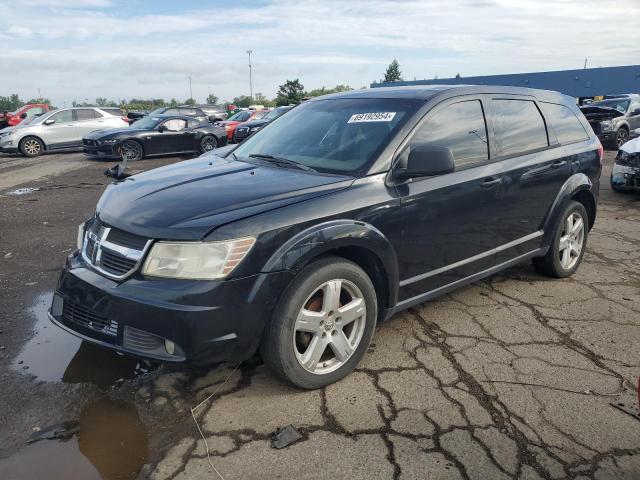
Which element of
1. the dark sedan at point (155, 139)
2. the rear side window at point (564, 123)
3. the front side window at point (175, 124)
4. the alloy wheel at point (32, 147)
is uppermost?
the rear side window at point (564, 123)

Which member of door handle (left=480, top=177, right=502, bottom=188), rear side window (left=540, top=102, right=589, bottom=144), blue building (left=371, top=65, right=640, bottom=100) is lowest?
door handle (left=480, top=177, right=502, bottom=188)

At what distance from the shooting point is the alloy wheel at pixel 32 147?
16.9 m

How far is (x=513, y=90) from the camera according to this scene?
432 centimetres

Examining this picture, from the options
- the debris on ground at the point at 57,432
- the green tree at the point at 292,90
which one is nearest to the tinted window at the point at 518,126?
the debris on ground at the point at 57,432

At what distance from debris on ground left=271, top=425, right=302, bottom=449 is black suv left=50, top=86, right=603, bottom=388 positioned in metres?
0.30

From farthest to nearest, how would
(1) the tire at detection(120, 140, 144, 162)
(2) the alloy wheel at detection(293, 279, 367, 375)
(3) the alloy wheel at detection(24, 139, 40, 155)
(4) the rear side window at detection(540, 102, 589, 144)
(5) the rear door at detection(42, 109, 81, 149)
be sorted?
(5) the rear door at detection(42, 109, 81, 149)
(3) the alloy wheel at detection(24, 139, 40, 155)
(1) the tire at detection(120, 140, 144, 162)
(4) the rear side window at detection(540, 102, 589, 144)
(2) the alloy wheel at detection(293, 279, 367, 375)

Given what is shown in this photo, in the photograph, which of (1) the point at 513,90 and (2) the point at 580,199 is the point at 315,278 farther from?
(2) the point at 580,199

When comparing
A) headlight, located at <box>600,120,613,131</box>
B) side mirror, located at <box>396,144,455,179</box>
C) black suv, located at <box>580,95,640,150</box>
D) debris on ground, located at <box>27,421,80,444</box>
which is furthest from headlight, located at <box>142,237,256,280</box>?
headlight, located at <box>600,120,613,131</box>

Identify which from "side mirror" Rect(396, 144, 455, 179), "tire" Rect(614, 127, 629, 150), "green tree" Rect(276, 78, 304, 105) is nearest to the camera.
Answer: "side mirror" Rect(396, 144, 455, 179)

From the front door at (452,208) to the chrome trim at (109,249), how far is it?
156 cm

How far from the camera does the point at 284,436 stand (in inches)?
104

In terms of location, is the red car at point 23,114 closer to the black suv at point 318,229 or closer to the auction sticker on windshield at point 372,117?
the black suv at point 318,229

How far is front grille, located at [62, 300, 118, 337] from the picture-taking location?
9.14 feet

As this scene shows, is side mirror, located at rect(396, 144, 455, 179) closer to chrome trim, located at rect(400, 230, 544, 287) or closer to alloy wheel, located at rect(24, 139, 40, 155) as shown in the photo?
chrome trim, located at rect(400, 230, 544, 287)
